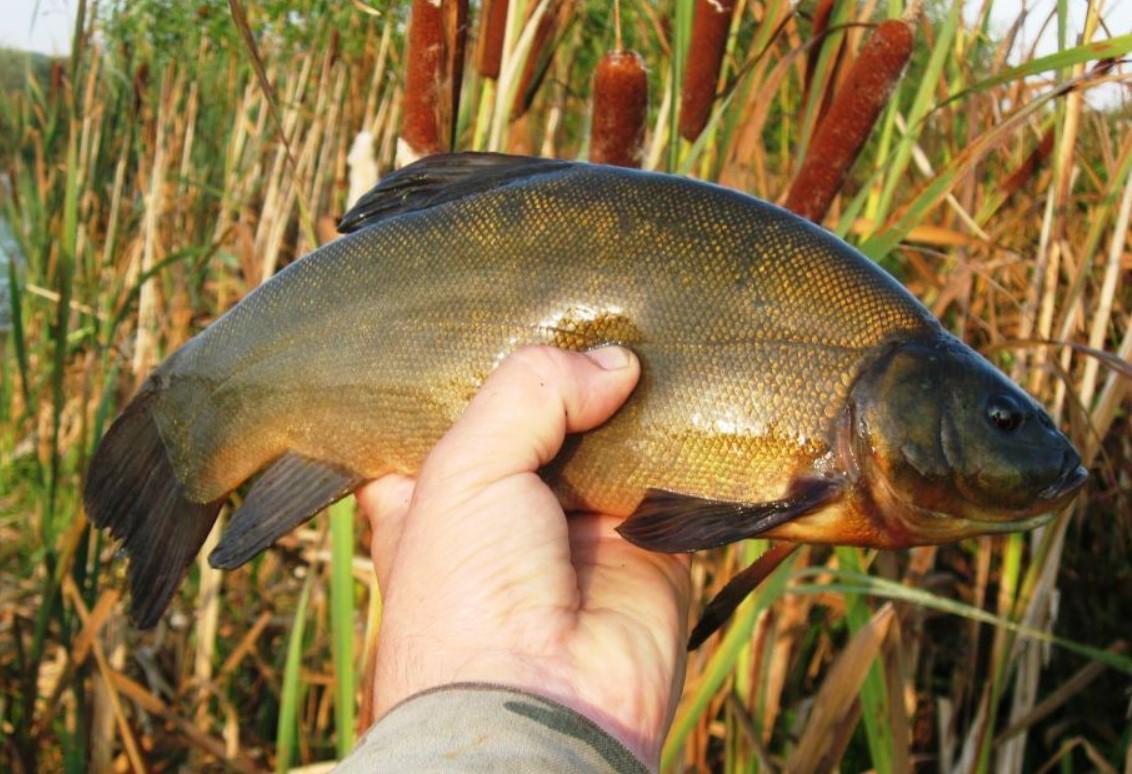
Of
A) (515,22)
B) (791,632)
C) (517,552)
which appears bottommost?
(791,632)

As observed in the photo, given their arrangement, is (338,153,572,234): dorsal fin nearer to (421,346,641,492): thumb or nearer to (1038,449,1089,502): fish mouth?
(421,346,641,492): thumb

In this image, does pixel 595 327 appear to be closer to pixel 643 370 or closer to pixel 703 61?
pixel 643 370

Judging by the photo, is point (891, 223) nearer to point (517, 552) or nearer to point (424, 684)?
point (517, 552)

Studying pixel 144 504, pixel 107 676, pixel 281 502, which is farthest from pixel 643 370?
pixel 107 676

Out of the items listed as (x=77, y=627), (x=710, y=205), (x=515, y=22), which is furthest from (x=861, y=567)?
(x=77, y=627)

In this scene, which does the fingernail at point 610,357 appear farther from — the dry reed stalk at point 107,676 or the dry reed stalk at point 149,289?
the dry reed stalk at point 149,289

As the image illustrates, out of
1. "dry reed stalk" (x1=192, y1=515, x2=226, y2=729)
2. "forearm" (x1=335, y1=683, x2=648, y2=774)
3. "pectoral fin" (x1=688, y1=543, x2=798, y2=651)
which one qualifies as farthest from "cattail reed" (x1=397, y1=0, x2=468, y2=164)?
"dry reed stalk" (x1=192, y1=515, x2=226, y2=729)
